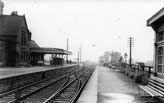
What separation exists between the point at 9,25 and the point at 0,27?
4.97 ft

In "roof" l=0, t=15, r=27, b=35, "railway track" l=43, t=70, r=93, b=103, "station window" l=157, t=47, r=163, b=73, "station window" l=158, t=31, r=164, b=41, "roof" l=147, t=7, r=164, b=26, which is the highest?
"roof" l=0, t=15, r=27, b=35

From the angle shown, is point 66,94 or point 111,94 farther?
point 66,94

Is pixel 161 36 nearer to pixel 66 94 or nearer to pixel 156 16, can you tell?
pixel 156 16

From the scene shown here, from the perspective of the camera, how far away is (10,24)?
43250mm

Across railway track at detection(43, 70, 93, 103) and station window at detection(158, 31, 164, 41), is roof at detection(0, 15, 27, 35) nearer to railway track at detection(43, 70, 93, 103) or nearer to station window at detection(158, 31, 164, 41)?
railway track at detection(43, 70, 93, 103)

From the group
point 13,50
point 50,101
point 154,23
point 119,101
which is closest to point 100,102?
point 119,101

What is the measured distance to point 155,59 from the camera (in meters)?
12.8

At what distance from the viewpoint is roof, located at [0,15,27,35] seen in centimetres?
4206

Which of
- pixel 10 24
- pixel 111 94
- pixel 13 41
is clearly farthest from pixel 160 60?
pixel 10 24

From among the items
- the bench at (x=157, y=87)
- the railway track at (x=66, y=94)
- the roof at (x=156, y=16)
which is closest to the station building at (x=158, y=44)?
the roof at (x=156, y=16)

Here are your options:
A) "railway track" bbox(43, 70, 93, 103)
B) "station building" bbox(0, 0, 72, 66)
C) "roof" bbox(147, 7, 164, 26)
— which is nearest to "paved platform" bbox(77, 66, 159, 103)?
"railway track" bbox(43, 70, 93, 103)

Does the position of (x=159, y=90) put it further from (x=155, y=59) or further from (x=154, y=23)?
(x=154, y=23)

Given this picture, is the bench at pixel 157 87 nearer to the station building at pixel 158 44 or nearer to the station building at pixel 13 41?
the station building at pixel 158 44

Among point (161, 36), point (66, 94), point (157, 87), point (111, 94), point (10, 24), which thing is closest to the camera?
point (157, 87)
